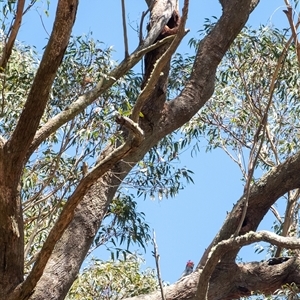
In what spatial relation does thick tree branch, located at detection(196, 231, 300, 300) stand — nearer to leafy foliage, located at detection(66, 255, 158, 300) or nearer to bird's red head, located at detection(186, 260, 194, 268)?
leafy foliage, located at detection(66, 255, 158, 300)

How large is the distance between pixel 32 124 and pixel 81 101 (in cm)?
64

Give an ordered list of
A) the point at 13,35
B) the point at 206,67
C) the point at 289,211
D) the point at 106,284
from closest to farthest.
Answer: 1. the point at 13,35
2. the point at 206,67
3. the point at 289,211
4. the point at 106,284

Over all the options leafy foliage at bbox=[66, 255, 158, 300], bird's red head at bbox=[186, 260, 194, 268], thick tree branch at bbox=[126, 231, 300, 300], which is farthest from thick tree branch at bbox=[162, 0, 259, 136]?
bird's red head at bbox=[186, 260, 194, 268]

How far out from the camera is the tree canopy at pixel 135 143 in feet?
8.46

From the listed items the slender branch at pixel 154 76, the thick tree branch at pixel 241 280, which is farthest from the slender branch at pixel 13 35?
the thick tree branch at pixel 241 280

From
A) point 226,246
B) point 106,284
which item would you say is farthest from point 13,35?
point 106,284

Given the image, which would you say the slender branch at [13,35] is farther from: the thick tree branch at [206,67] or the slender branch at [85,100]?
the thick tree branch at [206,67]

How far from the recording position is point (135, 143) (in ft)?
7.89

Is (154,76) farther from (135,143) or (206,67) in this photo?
(206,67)

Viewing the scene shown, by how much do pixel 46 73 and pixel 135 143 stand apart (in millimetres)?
454

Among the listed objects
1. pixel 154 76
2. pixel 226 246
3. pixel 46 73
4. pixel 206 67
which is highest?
pixel 206 67

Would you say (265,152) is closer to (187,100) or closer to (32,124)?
(187,100)

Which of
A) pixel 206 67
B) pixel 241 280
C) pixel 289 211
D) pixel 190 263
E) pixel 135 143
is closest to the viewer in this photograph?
pixel 135 143

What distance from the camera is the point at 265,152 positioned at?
21.9ft
